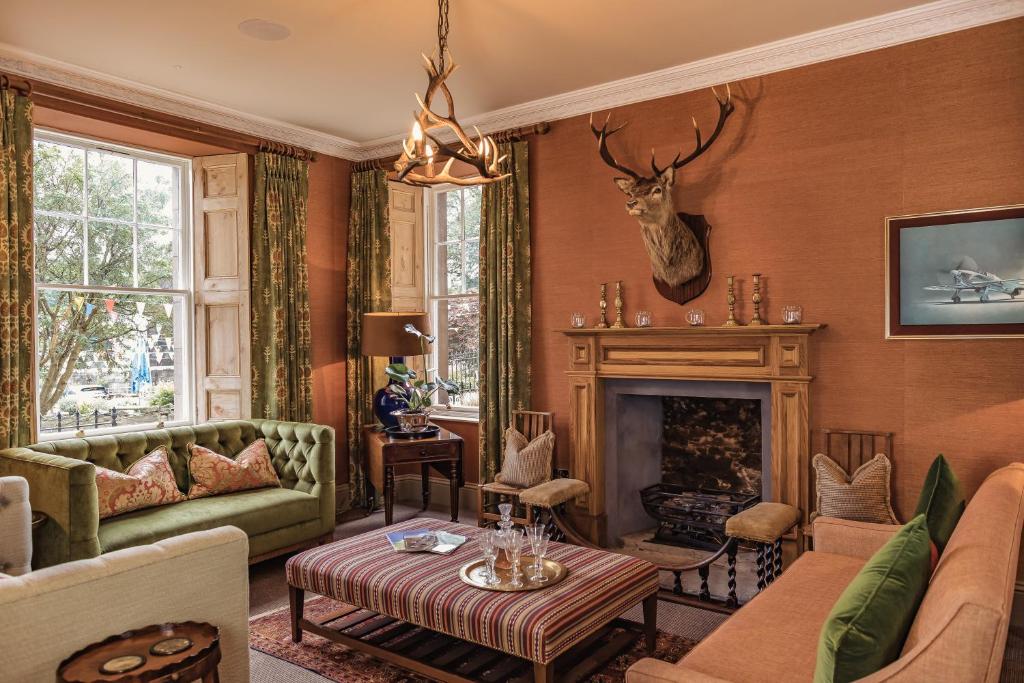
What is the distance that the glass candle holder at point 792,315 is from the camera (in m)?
3.90

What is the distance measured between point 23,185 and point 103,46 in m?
0.89

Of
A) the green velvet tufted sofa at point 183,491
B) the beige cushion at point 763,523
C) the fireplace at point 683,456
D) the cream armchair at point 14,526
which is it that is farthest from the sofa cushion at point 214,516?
the beige cushion at point 763,523

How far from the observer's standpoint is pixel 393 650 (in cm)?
295

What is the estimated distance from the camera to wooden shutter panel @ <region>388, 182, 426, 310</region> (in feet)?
19.0

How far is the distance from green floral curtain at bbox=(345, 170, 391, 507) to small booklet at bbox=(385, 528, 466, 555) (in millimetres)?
2408

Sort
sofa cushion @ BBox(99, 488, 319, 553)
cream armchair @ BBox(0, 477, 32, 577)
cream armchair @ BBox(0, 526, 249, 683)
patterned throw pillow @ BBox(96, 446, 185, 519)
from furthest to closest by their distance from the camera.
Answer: patterned throw pillow @ BBox(96, 446, 185, 519) → sofa cushion @ BBox(99, 488, 319, 553) → cream armchair @ BBox(0, 477, 32, 577) → cream armchair @ BBox(0, 526, 249, 683)

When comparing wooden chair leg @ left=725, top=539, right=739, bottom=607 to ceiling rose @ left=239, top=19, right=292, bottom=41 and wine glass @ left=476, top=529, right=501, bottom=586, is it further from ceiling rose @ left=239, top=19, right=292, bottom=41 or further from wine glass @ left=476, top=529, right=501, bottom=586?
ceiling rose @ left=239, top=19, right=292, bottom=41

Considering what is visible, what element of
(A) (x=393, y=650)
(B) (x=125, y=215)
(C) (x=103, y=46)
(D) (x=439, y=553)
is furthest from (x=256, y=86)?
(A) (x=393, y=650)

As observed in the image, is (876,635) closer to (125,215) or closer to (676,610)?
(676,610)

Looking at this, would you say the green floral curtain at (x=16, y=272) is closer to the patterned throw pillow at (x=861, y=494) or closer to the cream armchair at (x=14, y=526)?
the cream armchair at (x=14, y=526)

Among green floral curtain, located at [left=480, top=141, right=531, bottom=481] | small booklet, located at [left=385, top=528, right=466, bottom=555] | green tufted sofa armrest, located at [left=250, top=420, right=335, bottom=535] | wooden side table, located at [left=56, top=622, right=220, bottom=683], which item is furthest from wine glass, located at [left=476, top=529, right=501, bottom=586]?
green floral curtain, located at [left=480, top=141, right=531, bottom=481]

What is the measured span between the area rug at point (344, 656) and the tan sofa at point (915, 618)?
0.67 metres

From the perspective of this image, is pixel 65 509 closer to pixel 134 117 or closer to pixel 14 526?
pixel 14 526

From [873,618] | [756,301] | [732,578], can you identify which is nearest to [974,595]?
[873,618]
